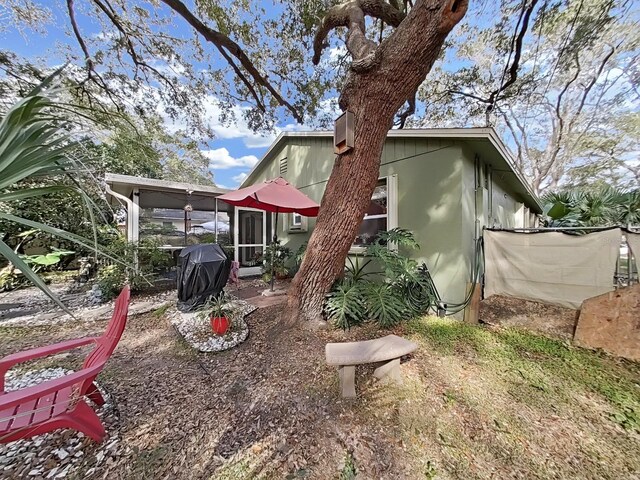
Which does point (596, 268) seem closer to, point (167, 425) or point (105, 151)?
point (167, 425)

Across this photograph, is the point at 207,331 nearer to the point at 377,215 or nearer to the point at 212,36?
the point at 377,215

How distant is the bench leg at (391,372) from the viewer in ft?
8.51

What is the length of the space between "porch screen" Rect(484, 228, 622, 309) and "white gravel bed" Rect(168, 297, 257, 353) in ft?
14.2

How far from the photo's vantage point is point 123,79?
7.79 meters

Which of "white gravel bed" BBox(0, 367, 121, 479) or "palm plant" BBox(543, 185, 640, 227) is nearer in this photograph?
"white gravel bed" BBox(0, 367, 121, 479)

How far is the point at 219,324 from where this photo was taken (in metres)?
3.69

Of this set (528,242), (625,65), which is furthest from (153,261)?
(625,65)

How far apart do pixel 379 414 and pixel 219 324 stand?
8.09 ft

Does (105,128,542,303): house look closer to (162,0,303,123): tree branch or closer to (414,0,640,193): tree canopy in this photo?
(162,0,303,123): tree branch

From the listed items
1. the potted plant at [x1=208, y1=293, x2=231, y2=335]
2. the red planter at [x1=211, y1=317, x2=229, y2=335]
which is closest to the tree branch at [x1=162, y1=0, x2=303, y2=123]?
the potted plant at [x1=208, y1=293, x2=231, y2=335]

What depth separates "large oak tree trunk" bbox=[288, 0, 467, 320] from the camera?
2994 mm

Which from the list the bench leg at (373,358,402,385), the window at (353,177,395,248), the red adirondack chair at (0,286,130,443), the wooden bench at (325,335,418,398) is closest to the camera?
the red adirondack chair at (0,286,130,443)

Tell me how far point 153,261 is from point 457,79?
11.5m

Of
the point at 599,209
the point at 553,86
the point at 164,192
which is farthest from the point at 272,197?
the point at 553,86
